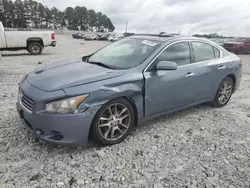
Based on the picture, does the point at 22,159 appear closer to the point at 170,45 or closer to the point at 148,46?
the point at 148,46

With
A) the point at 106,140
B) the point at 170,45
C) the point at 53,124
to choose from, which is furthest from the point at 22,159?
the point at 170,45

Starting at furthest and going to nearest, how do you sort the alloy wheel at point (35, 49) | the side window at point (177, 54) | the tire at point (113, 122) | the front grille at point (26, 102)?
1. the alloy wheel at point (35, 49)
2. the side window at point (177, 54)
3. the tire at point (113, 122)
4. the front grille at point (26, 102)

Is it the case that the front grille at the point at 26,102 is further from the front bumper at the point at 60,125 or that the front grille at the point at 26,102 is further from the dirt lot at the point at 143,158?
the dirt lot at the point at 143,158

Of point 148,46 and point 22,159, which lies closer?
point 22,159

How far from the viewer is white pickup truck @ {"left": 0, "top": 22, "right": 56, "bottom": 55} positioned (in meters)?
11.5

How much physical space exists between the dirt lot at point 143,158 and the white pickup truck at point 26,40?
358 inches

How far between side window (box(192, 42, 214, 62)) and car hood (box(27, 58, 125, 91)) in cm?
162

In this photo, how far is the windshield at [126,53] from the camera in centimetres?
337

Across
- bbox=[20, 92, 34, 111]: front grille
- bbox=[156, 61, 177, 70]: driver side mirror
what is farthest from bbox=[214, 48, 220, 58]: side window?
bbox=[20, 92, 34, 111]: front grille

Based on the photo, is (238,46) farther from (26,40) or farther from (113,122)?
(113,122)

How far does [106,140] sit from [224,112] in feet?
8.79

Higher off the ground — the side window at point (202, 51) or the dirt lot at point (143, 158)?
the side window at point (202, 51)

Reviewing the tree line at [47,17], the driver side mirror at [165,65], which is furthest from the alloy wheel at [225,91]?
the tree line at [47,17]

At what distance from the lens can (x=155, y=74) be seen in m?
3.30
